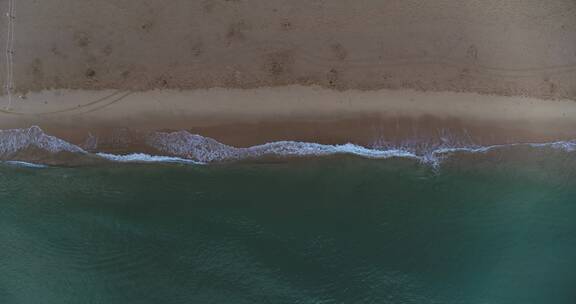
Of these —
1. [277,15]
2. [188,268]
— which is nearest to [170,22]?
[277,15]

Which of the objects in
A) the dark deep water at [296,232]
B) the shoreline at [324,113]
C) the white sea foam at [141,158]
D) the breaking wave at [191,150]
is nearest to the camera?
the dark deep water at [296,232]

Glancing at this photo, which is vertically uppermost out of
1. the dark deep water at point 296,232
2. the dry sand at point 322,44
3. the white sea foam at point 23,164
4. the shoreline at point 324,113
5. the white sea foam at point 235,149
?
the dry sand at point 322,44

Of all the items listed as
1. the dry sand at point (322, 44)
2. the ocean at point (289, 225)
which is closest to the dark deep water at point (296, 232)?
the ocean at point (289, 225)

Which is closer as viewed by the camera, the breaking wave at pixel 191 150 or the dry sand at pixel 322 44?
the dry sand at pixel 322 44

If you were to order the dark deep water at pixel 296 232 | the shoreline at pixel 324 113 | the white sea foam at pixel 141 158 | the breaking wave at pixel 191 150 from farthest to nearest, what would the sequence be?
the white sea foam at pixel 141 158 → the breaking wave at pixel 191 150 → the shoreline at pixel 324 113 → the dark deep water at pixel 296 232

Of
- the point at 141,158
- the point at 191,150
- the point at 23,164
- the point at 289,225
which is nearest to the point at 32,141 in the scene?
the point at 23,164

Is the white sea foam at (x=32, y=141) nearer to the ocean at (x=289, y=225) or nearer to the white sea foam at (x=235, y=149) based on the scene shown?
the ocean at (x=289, y=225)

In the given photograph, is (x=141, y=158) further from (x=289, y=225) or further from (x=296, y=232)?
(x=296, y=232)

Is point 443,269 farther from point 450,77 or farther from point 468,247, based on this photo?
point 450,77
